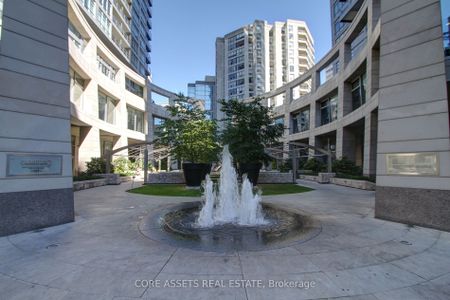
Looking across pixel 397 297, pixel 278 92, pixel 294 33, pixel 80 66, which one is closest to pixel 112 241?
Answer: pixel 397 297

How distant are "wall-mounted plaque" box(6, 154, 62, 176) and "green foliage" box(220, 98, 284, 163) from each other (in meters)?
11.4

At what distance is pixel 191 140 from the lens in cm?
1638

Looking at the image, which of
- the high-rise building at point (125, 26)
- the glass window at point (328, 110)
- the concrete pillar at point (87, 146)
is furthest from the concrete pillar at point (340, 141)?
the high-rise building at point (125, 26)

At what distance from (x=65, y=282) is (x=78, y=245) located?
1.73 metres

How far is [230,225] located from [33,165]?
5308mm

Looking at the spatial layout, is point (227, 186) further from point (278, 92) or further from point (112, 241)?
point (278, 92)

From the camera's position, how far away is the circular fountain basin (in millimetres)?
5011

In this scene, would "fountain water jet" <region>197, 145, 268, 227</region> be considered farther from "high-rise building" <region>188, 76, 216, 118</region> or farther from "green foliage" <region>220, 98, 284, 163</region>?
"high-rise building" <region>188, 76, 216, 118</region>

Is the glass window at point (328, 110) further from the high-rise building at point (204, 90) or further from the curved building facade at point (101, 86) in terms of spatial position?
the high-rise building at point (204, 90)

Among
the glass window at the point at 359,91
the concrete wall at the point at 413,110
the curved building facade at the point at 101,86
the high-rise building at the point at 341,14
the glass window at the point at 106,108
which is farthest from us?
the high-rise building at the point at 341,14

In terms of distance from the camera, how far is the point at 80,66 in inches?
832

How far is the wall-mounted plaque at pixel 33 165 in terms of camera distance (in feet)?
19.8

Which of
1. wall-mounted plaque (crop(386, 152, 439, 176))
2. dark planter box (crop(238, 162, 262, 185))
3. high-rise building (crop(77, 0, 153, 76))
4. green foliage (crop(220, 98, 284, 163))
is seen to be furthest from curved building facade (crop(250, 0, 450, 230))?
high-rise building (crop(77, 0, 153, 76))

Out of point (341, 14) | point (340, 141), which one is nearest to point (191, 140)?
point (340, 141)
